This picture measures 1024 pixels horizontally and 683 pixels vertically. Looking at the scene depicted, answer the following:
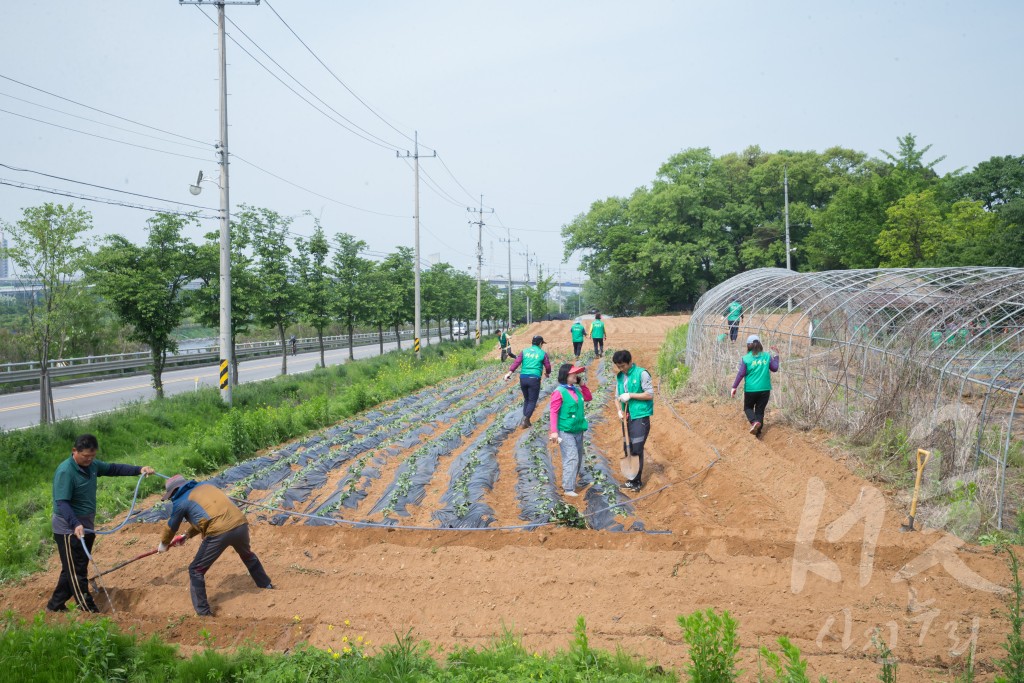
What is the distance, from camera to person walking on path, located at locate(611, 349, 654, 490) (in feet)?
25.2

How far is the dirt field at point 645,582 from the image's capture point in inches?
186

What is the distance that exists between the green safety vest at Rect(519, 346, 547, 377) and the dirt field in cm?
337

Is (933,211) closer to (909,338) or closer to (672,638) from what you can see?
(909,338)

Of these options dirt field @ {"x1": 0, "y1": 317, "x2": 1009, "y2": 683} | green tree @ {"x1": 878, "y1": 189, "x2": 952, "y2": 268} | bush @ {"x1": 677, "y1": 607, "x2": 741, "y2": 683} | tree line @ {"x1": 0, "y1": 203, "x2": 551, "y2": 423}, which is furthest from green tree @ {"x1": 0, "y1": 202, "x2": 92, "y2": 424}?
green tree @ {"x1": 878, "y1": 189, "x2": 952, "y2": 268}

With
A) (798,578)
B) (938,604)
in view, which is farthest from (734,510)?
(938,604)

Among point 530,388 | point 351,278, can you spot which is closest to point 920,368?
point 530,388

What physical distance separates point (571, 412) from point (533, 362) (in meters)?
3.60

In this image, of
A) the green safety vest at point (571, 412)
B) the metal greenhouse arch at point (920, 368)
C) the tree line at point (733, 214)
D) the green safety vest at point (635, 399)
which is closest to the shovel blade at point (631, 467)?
the green safety vest at point (635, 399)

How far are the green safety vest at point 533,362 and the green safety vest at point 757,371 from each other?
3.39m

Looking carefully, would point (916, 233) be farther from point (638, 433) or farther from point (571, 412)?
point (571, 412)

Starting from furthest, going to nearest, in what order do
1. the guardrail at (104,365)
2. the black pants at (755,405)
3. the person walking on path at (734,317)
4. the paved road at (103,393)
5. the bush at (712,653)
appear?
1. the guardrail at (104,365)
2. the paved road at (103,393)
3. the person walking on path at (734,317)
4. the black pants at (755,405)
5. the bush at (712,653)

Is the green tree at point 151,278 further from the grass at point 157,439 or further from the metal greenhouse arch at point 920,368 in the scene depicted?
the metal greenhouse arch at point 920,368

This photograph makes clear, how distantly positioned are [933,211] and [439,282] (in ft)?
91.7

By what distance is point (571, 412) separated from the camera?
7637mm
